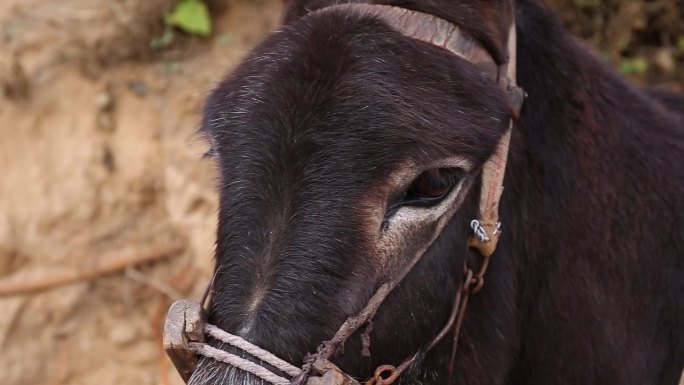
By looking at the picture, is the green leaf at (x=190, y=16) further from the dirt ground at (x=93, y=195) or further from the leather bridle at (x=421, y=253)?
the leather bridle at (x=421, y=253)

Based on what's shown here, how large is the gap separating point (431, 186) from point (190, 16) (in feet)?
11.7

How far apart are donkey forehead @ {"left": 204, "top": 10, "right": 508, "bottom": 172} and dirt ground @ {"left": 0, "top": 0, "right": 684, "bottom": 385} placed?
2.93 metres

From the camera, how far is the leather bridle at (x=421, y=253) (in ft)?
6.21

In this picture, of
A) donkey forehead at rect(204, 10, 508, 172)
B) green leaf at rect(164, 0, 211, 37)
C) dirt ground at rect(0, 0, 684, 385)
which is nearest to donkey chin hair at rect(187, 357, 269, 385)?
donkey forehead at rect(204, 10, 508, 172)

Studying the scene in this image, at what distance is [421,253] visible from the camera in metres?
2.05

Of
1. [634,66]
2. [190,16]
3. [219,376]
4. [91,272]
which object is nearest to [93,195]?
[91,272]

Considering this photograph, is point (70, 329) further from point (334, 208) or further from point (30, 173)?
point (334, 208)

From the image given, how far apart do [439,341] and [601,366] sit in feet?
1.95

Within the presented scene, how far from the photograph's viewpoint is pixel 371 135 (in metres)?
1.93

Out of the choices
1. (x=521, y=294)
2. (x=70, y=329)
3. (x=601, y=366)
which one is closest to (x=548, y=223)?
(x=521, y=294)

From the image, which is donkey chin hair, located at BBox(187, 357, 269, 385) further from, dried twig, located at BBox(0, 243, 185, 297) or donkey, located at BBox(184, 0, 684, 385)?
dried twig, located at BBox(0, 243, 185, 297)

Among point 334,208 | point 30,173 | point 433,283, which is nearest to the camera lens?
point 334,208

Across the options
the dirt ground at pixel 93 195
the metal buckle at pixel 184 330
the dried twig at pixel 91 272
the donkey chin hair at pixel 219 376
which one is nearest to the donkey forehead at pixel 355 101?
the metal buckle at pixel 184 330

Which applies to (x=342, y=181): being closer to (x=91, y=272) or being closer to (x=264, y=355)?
(x=264, y=355)
